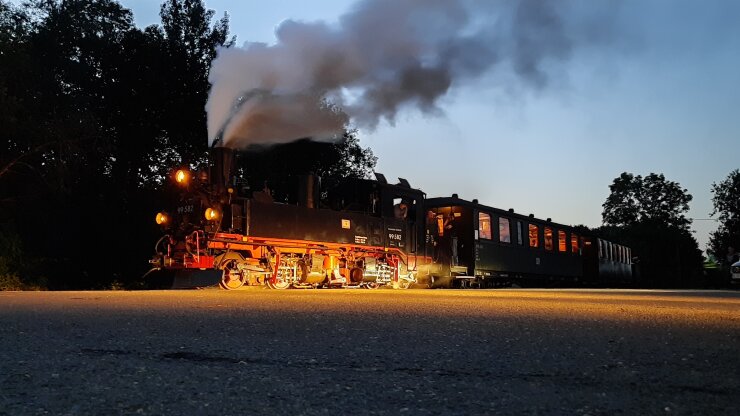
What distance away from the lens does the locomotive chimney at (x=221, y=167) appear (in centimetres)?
1366

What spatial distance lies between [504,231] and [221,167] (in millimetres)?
11868

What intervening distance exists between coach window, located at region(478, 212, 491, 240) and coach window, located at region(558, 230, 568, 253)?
6.66 meters

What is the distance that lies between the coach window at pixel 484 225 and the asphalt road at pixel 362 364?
14596mm

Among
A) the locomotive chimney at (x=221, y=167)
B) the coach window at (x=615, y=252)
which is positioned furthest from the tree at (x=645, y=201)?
the locomotive chimney at (x=221, y=167)

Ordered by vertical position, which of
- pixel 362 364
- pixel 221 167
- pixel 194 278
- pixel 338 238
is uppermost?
pixel 221 167

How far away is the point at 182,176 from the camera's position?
14.0 meters

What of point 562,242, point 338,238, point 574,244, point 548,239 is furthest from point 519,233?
point 338,238

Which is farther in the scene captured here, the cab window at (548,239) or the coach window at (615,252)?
the coach window at (615,252)

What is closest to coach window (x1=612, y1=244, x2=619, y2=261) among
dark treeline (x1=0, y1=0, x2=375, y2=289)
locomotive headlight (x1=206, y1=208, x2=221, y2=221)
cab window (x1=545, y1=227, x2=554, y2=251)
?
cab window (x1=545, y1=227, x2=554, y2=251)

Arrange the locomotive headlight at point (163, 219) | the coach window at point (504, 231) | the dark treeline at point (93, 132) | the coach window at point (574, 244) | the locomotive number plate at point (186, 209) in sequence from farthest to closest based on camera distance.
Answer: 1. the coach window at point (574, 244)
2. the coach window at point (504, 231)
3. the dark treeline at point (93, 132)
4. the locomotive headlight at point (163, 219)
5. the locomotive number plate at point (186, 209)

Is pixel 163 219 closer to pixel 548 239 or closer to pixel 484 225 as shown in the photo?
pixel 484 225

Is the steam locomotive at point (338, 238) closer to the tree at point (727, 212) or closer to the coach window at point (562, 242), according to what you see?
the coach window at point (562, 242)

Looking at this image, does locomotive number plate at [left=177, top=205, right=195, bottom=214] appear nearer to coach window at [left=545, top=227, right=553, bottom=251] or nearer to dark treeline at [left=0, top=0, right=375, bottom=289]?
dark treeline at [left=0, top=0, right=375, bottom=289]

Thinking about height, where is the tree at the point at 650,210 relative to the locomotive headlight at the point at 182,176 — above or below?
above
